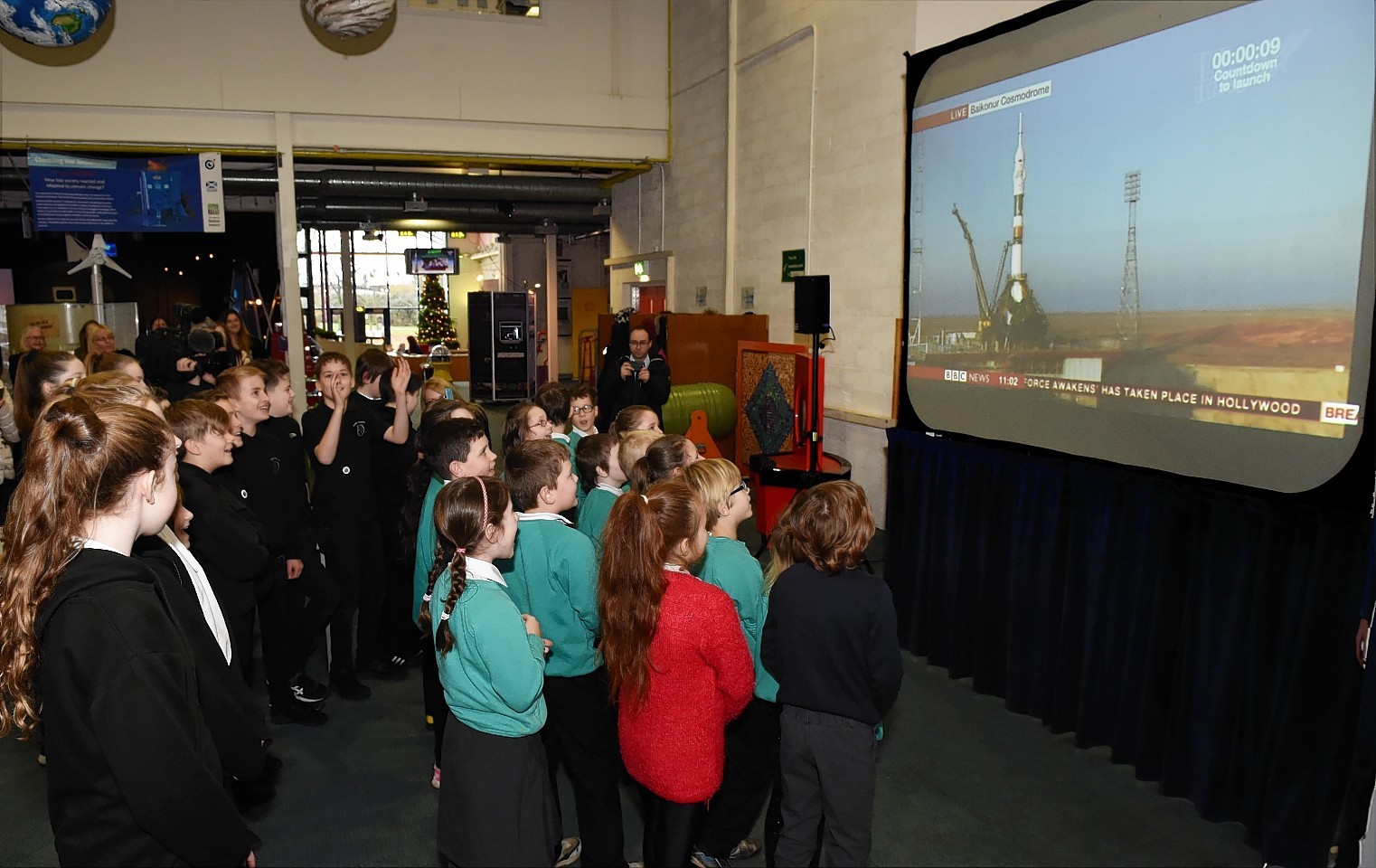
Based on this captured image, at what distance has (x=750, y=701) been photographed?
2.66 meters

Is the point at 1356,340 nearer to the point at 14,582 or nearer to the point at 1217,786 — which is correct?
the point at 1217,786

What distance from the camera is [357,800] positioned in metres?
3.26

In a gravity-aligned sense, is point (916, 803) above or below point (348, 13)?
below

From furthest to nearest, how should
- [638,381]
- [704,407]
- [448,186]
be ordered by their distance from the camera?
1. [448,186]
2. [704,407]
3. [638,381]

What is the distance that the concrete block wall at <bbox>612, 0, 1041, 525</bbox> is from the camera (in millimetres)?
6129

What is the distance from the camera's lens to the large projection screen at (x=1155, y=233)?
2824mm

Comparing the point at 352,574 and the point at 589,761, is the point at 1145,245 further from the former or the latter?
the point at 352,574

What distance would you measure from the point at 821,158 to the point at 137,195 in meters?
6.74

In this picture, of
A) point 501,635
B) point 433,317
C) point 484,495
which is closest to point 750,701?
point 501,635

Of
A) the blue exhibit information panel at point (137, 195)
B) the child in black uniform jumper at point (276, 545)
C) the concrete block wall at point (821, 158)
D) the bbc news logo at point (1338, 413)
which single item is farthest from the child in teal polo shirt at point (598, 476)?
the blue exhibit information panel at point (137, 195)

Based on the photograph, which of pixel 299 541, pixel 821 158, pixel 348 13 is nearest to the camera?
pixel 299 541

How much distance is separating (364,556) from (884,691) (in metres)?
2.66

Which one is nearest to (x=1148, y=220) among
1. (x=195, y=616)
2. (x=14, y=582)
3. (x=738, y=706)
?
(x=738, y=706)

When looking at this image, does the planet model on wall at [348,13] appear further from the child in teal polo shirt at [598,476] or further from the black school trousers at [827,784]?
the black school trousers at [827,784]
